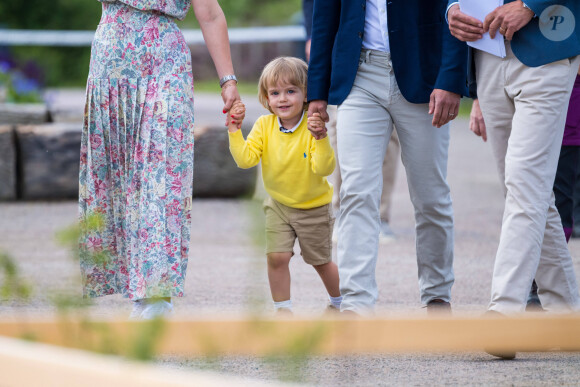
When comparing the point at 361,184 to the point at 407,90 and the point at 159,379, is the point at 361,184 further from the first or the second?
the point at 159,379

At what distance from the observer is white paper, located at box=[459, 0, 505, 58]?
421 cm

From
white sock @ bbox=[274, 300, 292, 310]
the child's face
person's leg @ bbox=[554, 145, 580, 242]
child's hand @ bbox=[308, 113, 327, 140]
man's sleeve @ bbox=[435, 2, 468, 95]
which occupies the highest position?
man's sleeve @ bbox=[435, 2, 468, 95]

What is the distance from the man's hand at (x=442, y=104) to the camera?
14.4ft

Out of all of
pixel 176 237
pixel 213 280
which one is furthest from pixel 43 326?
pixel 213 280

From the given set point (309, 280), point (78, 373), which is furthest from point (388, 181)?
point (78, 373)

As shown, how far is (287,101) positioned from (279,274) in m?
0.82

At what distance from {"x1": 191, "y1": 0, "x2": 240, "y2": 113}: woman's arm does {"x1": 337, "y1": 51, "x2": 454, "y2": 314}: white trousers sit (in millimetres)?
508

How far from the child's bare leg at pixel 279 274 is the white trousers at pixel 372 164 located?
37 centimetres

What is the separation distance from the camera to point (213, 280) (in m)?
6.10

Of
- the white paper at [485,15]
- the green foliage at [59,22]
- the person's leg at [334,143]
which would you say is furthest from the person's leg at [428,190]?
the green foliage at [59,22]

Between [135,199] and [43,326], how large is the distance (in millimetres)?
1774

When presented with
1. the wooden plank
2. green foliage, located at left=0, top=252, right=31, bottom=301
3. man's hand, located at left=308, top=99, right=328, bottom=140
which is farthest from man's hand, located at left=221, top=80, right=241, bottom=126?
the wooden plank

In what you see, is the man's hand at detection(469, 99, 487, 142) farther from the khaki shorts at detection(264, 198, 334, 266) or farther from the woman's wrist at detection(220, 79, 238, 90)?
the woman's wrist at detection(220, 79, 238, 90)

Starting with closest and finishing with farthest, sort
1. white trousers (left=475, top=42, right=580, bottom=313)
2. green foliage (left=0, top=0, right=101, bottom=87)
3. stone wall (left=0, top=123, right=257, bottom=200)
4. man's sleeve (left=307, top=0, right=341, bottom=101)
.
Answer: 1. white trousers (left=475, top=42, right=580, bottom=313)
2. man's sleeve (left=307, top=0, right=341, bottom=101)
3. stone wall (left=0, top=123, right=257, bottom=200)
4. green foliage (left=0, top=0, right=101, bottom=87)
